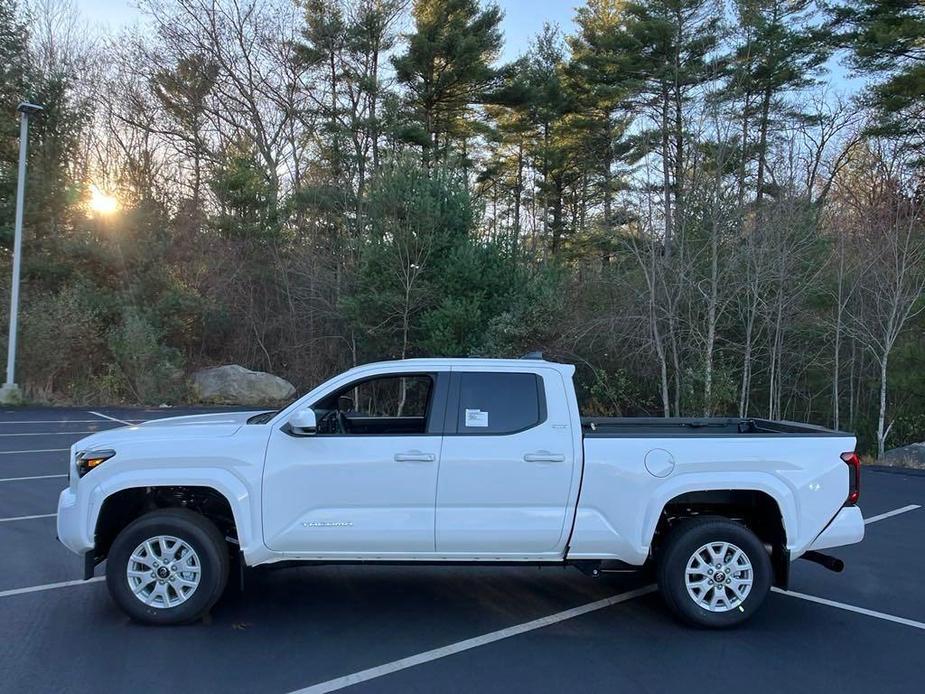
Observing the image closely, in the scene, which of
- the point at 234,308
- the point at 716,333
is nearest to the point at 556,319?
the point at 716,333

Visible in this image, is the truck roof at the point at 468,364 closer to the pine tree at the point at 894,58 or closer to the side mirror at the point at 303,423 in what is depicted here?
the side mirror at the point at 303,423

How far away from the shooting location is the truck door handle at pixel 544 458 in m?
5.38

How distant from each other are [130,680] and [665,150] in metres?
19.6

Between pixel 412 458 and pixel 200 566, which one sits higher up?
pixel 412 458

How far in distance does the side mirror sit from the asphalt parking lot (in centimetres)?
135

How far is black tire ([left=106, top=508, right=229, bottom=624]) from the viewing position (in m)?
5.32

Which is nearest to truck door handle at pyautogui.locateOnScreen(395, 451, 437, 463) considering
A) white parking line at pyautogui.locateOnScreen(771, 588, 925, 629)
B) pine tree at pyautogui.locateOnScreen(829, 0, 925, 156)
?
white parking line at pyautogui.locateOnScreen(771, 588, 925, 629)

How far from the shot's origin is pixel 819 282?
57.4 feet

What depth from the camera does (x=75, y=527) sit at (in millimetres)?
5340

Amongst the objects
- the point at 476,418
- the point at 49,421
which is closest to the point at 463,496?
the point at 476,418

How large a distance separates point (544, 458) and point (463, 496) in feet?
2.00

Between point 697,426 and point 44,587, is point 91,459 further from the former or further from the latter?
point 697,426

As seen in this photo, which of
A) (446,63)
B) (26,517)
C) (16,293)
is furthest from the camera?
(446,63)

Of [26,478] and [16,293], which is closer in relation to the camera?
[26,478]
